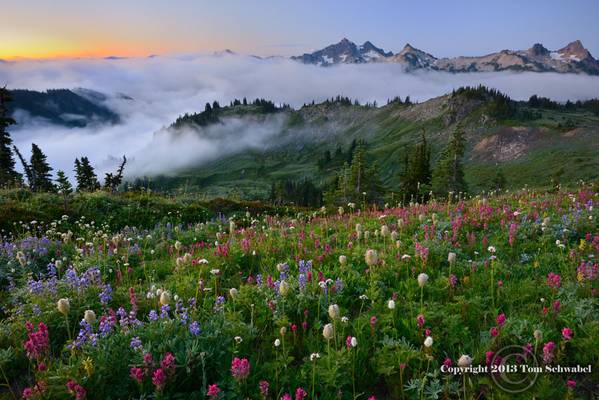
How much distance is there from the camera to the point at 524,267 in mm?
6469

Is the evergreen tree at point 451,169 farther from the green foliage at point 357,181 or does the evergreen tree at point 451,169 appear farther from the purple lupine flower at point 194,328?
the purple lupine flower at point 194,328

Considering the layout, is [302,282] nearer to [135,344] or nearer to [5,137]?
[135,344]

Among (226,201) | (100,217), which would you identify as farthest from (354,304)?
(226,201)

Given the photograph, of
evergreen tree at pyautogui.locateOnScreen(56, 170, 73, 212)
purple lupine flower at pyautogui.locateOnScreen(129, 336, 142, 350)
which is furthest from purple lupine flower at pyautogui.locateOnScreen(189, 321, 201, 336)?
evergreen tree at pyautogui.locateOnScreen(56, 170, 73, 212)

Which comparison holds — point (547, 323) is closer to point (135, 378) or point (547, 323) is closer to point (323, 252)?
point (323, 252)

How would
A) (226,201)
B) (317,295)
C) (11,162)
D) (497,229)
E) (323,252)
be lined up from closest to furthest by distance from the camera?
(317,295) → (323,252) → (497,229) → (226,201) → (11,162)

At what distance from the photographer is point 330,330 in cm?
370

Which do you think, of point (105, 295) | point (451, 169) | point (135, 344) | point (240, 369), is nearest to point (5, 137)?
point (105, 295)

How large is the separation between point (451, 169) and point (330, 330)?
57.3m

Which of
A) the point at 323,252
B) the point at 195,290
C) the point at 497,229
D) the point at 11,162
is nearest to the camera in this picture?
the point at 195,290

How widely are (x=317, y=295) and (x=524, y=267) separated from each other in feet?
12.4

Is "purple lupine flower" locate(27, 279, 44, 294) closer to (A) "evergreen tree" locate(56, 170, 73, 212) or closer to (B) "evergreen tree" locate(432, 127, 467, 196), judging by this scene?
(A) "evergreen tree" locate(56, 170, 73, 212)

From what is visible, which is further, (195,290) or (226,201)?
(226,201)

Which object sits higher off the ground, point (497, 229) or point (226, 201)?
point (497, 229)
